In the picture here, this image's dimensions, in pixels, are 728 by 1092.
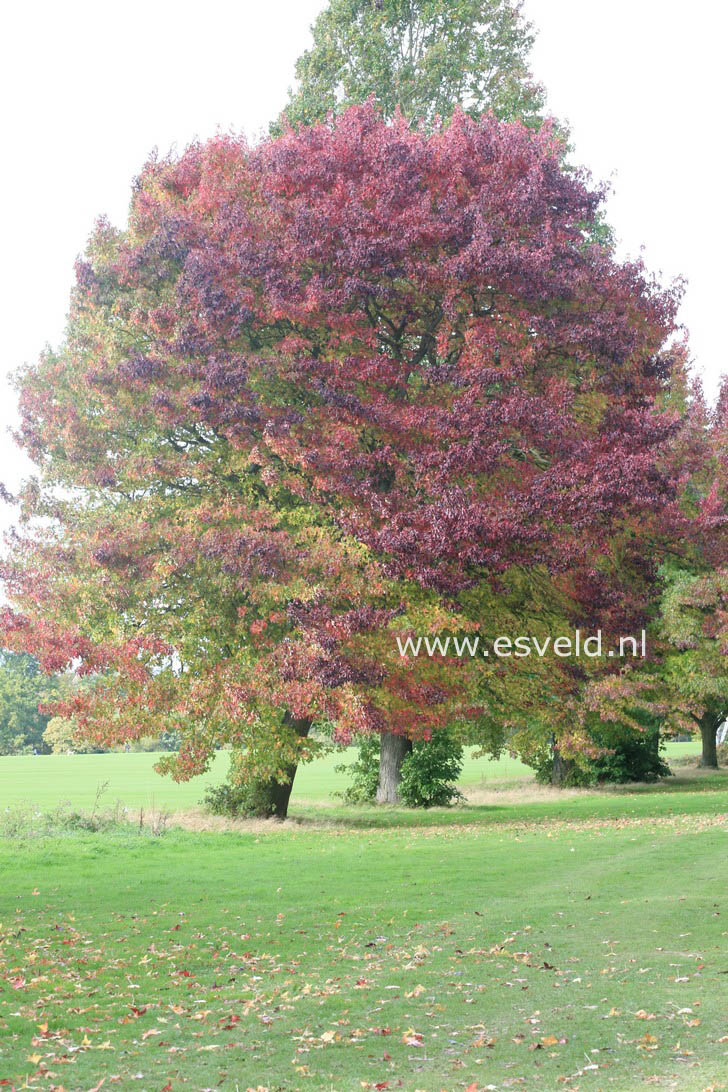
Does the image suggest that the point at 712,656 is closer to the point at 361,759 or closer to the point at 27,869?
the point at 361,759

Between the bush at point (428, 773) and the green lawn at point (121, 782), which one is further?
the green lawn at point (121, 782)

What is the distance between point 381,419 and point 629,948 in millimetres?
13219

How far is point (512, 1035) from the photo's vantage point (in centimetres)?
848

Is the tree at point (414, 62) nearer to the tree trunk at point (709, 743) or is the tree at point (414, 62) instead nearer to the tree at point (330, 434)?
the tree at point (330, 434)

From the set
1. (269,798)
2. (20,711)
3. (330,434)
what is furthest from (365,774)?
(20,711)

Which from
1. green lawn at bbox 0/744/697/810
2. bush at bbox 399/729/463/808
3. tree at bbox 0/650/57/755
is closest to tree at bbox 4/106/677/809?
bush at bbox 399/729/463/808

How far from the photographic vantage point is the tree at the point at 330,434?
871 inches

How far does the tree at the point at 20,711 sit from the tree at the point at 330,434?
63.3 metres

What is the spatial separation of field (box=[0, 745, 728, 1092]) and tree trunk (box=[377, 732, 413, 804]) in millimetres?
10390

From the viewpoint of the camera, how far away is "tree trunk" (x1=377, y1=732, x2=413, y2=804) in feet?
109

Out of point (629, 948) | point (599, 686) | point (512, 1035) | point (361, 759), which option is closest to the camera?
point (512, 1035)

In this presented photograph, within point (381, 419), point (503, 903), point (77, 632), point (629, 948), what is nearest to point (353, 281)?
point (381, 419)

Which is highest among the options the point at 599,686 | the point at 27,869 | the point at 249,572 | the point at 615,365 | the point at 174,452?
the point at 615,365

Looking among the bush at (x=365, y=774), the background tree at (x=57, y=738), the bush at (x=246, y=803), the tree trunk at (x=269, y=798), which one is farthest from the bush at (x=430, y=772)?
the background tree at (x=57, y=738)
